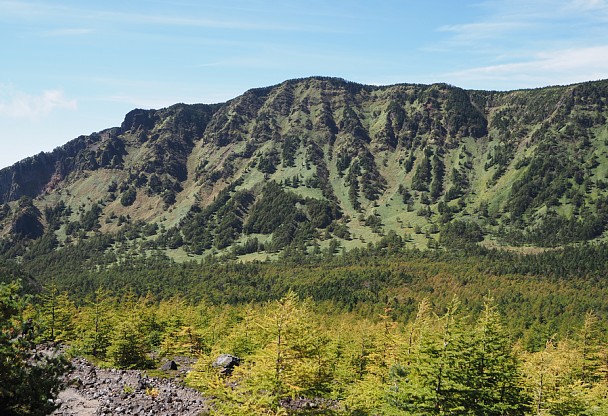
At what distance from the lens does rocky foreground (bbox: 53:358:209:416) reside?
45562mm

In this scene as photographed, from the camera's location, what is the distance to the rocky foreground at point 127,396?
149ft

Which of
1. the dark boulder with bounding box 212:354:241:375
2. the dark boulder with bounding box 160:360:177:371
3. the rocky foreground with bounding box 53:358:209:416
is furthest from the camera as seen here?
the dark boulder with bounding box 160:360:177:371

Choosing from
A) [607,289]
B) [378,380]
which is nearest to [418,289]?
[607,289]

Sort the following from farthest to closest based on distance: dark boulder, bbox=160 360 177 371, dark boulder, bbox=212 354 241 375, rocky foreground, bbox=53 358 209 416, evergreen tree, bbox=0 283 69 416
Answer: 1. dark boulder, bbox=160 360 177 371
2. dark boulder, bbox=212 354 241 375
3. rocky foreground, bbox=53 358 209 416
4. evergreen tree, bbox=0 283 69 416

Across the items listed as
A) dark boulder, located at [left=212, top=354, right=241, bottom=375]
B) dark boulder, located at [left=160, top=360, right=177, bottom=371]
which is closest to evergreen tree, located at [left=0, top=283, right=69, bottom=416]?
dark boulder, located at [left=212, top=354, right=241, bottom=375]

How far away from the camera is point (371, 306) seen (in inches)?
5910

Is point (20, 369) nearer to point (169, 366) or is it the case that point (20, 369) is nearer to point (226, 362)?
point (226, 362)

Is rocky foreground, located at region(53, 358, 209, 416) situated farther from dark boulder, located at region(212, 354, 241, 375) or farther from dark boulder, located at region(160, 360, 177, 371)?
dark boulder, located at region(160, 360, 177, 371)

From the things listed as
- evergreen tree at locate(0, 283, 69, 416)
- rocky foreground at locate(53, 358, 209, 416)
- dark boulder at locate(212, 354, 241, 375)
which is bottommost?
rocky foreground at locate(53, 358, 209, 416)

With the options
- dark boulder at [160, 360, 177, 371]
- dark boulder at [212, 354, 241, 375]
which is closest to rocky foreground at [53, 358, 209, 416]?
dark boulder at [212, 354, 241, 375]

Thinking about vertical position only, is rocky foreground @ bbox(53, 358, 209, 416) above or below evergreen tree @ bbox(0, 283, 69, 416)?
below

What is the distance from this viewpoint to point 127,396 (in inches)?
1994

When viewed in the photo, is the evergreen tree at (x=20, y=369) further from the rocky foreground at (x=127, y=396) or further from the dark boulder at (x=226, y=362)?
the dark boulder at (x=226, y=362)

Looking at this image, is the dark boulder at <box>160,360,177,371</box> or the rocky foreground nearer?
the rocky foreground
